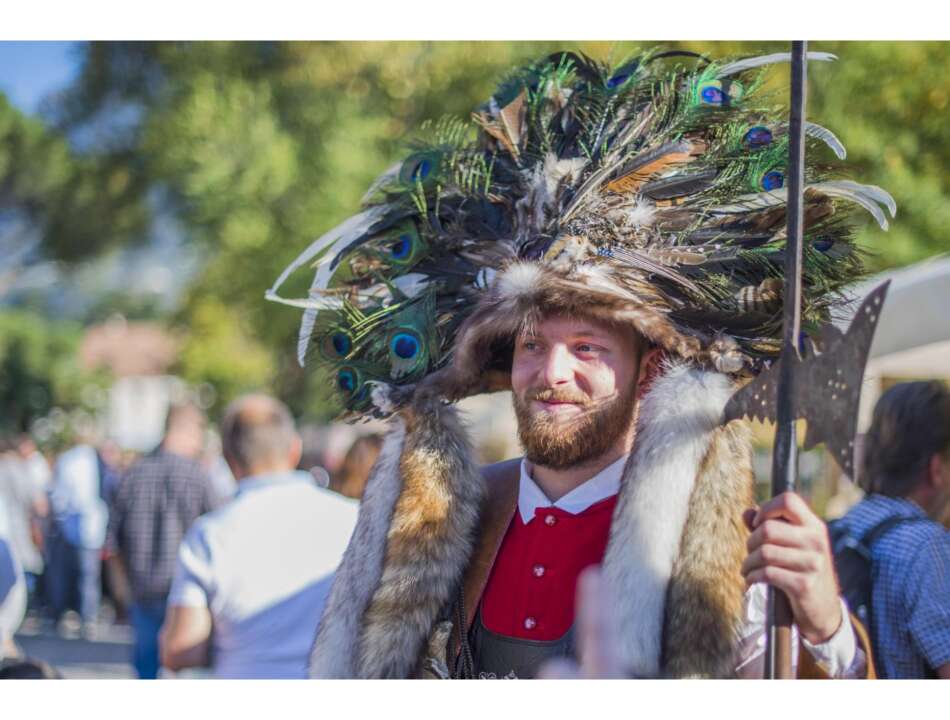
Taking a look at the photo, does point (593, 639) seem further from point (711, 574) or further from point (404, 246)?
point (404, 246)

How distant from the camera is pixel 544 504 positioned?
2705mm

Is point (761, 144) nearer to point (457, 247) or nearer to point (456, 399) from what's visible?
point (457, 247)

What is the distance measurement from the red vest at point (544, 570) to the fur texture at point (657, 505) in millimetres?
188

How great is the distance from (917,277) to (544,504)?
179 cm

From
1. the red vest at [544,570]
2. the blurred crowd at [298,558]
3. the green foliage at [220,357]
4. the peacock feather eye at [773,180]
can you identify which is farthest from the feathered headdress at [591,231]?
the green foliage at [220,357]

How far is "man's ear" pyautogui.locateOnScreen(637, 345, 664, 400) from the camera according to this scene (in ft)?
8.56

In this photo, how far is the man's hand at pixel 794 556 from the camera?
2.11m

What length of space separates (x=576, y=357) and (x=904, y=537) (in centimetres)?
115

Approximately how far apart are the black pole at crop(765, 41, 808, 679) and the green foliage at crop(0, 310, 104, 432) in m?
16.4

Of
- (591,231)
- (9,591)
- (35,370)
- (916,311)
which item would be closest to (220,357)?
(35,370)

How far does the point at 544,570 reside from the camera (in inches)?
104

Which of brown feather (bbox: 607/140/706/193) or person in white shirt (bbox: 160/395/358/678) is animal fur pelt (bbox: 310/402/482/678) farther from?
person in white shirt (bbox: 160/395/358/678)

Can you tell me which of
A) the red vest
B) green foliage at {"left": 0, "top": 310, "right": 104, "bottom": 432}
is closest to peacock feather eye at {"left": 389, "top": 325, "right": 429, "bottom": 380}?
the red vest

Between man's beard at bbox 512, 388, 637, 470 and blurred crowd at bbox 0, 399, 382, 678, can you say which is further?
blurred crowd at bbox 0, 399, 382, 678
